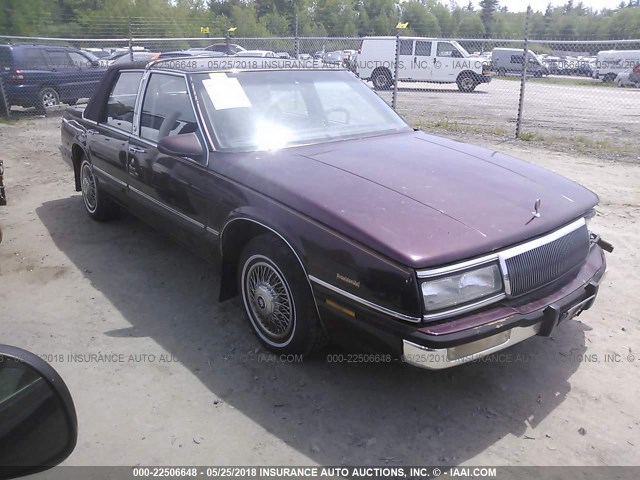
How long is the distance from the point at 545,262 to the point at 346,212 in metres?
1.08

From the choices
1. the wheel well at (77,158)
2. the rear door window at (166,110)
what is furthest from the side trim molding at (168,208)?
the wheel well at (77,158)

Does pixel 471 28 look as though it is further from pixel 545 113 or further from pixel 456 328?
pixel 456 328

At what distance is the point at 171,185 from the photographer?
13.1 ft

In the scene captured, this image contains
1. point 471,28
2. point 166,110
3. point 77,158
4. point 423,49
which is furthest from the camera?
point 471,28

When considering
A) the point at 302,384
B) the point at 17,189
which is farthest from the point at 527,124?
the point at 302,384

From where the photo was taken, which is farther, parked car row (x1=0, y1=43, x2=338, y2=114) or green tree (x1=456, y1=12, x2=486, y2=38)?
green tree (x1=456, y1=12, x2=486, y2=38)

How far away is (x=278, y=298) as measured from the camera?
3.26 m

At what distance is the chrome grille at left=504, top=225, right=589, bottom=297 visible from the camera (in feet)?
9.02

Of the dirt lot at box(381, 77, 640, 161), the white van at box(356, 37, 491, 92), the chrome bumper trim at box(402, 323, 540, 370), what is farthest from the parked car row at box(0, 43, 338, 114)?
the chrome bumper trim at box(402, 323, 540, 370)

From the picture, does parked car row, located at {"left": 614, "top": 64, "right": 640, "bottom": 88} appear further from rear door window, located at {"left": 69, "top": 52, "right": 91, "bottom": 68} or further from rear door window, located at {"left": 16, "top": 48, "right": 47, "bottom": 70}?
→ rear door window, located at {"left": 16, "top": 48, "right": 47, "bottom": 70}

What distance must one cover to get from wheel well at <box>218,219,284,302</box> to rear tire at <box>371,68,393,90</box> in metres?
19.3

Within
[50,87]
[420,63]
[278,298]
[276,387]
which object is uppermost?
[420,63]

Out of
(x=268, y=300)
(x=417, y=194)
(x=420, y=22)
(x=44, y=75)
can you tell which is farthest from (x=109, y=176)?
(x=420, y=22)

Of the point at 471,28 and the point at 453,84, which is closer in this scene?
the point at 453,84
